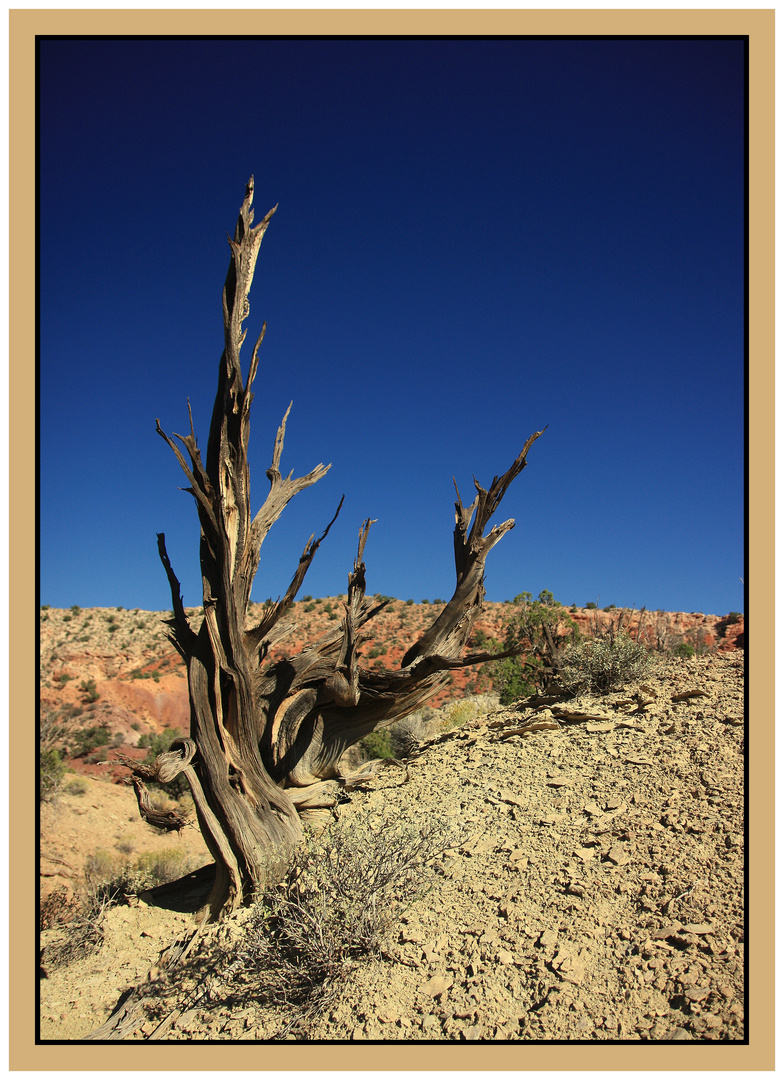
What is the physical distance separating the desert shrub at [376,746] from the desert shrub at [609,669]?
5498mm

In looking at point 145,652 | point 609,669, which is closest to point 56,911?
point 609,669

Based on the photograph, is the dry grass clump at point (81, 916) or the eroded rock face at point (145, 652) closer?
the dry grass clump at point (81, 916)

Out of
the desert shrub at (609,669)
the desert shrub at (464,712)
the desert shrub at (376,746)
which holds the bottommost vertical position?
the desert shrub at (376,746)

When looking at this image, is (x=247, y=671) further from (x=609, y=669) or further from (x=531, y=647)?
(x=531, y=647)

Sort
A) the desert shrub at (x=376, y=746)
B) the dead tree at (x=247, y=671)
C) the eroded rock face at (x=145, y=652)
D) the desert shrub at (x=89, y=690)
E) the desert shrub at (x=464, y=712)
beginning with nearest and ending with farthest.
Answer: the dead tree at (x=247, y=671) → the desert shrub at (x=464, y=712) → the desert shrub at (x=376, y=746) → the eroded rock face at (x=145, y=652) → the desert shrub at (x=89, y=690)

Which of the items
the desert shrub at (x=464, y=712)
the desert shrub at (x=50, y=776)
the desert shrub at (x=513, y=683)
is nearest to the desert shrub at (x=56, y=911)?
the desert shrub at (x=464, y=712)

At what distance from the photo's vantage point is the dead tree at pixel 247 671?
5996 mm

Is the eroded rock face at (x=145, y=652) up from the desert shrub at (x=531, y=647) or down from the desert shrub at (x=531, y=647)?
down

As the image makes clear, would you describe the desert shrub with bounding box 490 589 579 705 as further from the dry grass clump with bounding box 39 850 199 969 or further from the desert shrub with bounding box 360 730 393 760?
the dry grass clump with bounding box 39 850 199 969

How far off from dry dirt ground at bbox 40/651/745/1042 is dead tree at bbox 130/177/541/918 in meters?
0.75

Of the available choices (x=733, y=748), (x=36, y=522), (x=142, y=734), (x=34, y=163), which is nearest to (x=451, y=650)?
(x=733, y=748)

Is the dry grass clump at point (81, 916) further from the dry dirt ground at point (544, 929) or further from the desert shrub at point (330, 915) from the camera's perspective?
the desert shrub at point (330, 915)

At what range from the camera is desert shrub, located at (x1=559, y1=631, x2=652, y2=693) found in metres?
10.1

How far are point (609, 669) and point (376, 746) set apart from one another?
6.58 m
